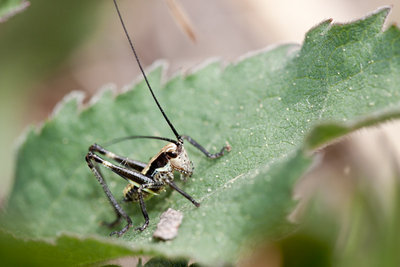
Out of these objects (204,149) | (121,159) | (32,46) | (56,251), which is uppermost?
(32,46)

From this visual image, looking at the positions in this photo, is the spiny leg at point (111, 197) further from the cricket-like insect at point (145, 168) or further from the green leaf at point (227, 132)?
the green leaf at point (227, 132)

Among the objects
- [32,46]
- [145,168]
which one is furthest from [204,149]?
[32,46]

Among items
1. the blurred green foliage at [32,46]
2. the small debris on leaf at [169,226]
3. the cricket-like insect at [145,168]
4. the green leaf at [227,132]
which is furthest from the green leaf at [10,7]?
the blurred green foliage at [32,46]

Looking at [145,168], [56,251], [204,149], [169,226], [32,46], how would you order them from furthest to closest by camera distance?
[32,46], [145,168], [204,149], [169,226], [56,251]

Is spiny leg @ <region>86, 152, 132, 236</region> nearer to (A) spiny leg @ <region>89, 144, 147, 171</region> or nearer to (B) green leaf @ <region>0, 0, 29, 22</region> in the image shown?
(A) spiny leg @ <region>89, 144, 147, 171</region>

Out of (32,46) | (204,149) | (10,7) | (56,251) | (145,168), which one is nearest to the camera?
(56,251)

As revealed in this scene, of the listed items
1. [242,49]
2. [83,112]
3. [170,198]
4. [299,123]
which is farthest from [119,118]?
[242,49]

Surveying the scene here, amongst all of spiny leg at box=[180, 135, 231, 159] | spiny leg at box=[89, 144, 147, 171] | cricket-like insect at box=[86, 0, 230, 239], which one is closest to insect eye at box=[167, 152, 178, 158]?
cricket-like insect at box=[86, 0, 230, 239]

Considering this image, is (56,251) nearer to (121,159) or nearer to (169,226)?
→ (169,226)
